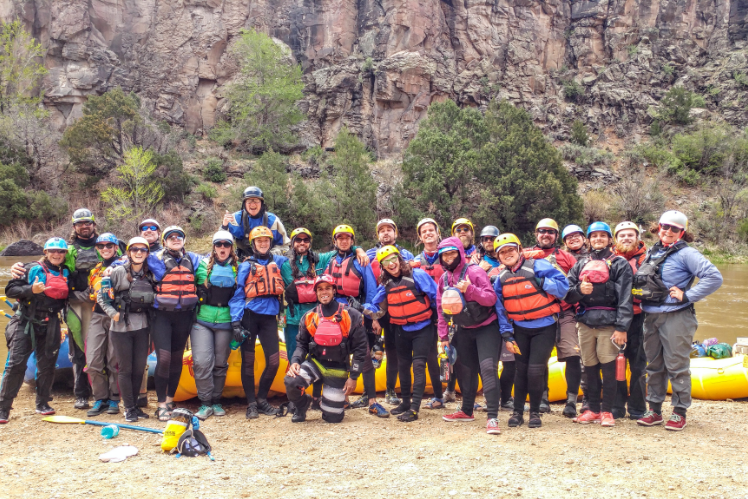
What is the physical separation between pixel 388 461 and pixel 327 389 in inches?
46.7

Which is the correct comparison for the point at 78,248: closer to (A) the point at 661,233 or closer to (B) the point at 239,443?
(B) the point at 239,443

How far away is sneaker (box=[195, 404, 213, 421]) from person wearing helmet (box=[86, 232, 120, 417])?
0.80 meters

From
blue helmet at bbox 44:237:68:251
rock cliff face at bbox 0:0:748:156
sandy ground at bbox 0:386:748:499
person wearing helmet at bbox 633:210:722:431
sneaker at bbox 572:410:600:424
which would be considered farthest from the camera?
rock cliff face at bbox 0:0:748:156

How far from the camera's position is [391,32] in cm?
3419

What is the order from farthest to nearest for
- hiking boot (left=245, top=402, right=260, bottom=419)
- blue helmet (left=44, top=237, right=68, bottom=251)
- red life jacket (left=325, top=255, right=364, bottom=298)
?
red life jacket (left=325, top=255, right=364, bottom=298) → hiking boot (left=245, top=402, right=260, bottom=419) → blue helmet (left=44, top=237, right=68, bottom=251)

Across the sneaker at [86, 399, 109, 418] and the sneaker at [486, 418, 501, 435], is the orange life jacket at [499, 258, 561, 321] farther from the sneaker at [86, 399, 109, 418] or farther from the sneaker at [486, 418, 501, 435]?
the sneaker at [86, 399, 109, 418]

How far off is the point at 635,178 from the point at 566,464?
29.0 m

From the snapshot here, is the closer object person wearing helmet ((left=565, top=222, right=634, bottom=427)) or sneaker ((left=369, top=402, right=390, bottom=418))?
person wearing helmet ((left=565, top=222, right=634, bottom=427))

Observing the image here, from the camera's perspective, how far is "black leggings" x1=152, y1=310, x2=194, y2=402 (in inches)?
182

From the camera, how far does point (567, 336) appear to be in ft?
15.1

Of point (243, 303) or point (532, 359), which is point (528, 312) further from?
point (243, 303)

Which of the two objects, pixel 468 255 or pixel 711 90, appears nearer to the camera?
pixel 468 255

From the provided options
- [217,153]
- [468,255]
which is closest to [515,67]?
[217,153]

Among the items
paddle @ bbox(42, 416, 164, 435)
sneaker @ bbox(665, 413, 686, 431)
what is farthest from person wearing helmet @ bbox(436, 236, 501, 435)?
paddle @ bbox(42, 416, 164, 435)
